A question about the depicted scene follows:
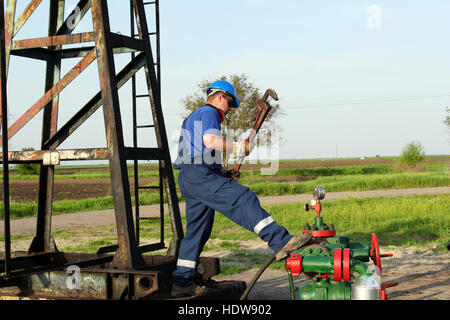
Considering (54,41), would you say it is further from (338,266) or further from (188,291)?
(338,266)

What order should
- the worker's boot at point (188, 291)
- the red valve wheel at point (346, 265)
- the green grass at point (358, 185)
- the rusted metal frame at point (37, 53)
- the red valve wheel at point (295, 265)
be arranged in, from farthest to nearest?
the green grass at point (358, 185)
the rusted metal frame at point (37, 53)
the worker's boot at point (188, 291)
the red valve wheel at point (295, 265)
the red valve wheel at point (346, 265)

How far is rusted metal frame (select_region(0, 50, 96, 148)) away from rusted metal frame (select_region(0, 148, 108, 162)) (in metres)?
0.26

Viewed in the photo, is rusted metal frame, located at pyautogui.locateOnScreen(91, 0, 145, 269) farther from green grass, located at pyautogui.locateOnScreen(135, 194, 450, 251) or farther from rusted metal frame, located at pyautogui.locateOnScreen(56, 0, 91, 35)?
green grass, located at pyautogui.locateOnScreen(135, 194, 450, 251)

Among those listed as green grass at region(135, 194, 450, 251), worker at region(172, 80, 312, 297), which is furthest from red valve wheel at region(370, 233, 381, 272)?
green grass at region(135, 194, 450, 251)

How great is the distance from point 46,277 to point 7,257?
1.74 feet

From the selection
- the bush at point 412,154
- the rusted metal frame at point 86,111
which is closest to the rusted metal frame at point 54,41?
the rusted metal frame at point 86,111

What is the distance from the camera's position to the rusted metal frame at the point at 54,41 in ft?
19.8

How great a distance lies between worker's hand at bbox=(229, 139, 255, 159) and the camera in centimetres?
548

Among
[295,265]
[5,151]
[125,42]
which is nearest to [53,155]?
[5,151]

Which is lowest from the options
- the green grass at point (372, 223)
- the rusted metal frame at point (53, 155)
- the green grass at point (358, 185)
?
the green grass at point (372, 223)

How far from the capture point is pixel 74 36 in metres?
6.16

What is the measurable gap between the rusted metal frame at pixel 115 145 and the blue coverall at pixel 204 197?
20.7 inches

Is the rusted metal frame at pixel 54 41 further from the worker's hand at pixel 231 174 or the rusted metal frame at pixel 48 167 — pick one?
the worker's hand at pixel 231 174
